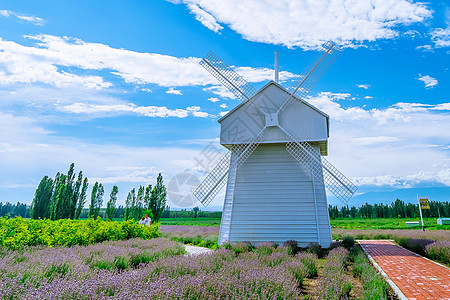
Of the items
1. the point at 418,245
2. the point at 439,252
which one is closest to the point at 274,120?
the point at 439,252

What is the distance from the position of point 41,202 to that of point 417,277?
131 ft

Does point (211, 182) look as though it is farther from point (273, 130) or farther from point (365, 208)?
point (365, 208)

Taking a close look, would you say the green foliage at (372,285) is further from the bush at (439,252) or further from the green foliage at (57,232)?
the green foliage at (57,232)

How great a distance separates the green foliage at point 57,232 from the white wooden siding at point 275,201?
4.61m

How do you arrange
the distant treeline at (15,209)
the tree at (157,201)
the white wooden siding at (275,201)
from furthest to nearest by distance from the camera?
the distant treeline at (15,209) < the tree at (157,201) < the white wooden siding at (275,201)

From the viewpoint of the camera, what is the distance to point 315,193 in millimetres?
11320

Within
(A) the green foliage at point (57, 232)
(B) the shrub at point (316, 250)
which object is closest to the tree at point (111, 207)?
(A) the green foliage at point (57, 232)

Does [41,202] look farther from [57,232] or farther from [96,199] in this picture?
[57,232]

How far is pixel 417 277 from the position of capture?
21.2ft

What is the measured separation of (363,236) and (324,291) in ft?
55.6

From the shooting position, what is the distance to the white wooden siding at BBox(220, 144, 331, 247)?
11.1 meters

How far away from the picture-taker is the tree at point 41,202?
3406 centimetres

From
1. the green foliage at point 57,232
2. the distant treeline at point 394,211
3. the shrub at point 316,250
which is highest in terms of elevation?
the distant treeline at point 394,211

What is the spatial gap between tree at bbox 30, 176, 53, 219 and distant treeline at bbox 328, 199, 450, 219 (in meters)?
52.5
